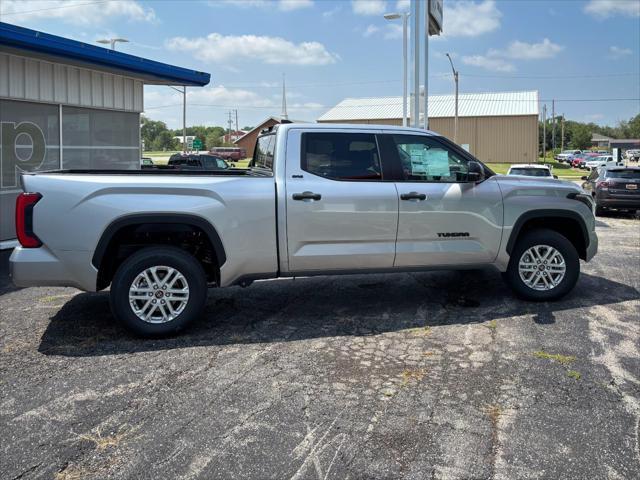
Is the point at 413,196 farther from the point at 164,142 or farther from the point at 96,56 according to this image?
the point at 164,142

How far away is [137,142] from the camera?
1312 cm

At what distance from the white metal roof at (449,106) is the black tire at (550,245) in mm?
57105

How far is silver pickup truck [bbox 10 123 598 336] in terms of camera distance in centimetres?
516

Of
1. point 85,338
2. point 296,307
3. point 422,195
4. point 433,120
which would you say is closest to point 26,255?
point 85,338

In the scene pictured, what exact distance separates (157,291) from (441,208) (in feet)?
9.53

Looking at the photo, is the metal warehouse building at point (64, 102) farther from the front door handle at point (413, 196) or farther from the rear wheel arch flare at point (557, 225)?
the rear wheel arch flare at point (557, 225)

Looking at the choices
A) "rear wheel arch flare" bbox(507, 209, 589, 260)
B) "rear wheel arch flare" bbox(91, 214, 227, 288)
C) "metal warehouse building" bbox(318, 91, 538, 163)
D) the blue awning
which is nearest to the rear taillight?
"rear wheel arch flare" bbox(91, 214, 227, 288)

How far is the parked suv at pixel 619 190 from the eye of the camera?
642 inches

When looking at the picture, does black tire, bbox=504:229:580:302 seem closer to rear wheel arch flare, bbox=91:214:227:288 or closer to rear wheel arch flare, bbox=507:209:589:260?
rear wheel arch flare, bbox=507:209:589:260

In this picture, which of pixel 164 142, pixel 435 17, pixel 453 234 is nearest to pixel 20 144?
pixel 453 234

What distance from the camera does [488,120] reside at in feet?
204

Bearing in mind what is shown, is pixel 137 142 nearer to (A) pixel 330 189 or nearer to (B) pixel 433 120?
(A) pixel 330 189

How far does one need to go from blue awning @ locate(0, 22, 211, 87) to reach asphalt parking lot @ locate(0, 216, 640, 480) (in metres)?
4.05

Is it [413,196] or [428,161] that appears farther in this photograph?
[428,161]
